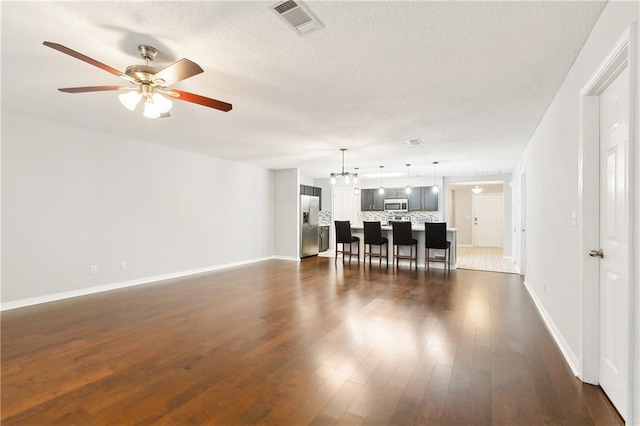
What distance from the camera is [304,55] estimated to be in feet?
7.27

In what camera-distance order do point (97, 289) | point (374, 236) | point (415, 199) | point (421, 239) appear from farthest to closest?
point (415, 199), point (421, 239), point (374, 236), point (97, 289)

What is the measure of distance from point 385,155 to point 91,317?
519 cm

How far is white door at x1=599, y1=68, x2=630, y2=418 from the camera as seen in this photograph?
1.66 meters

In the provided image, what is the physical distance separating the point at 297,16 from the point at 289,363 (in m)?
2.45

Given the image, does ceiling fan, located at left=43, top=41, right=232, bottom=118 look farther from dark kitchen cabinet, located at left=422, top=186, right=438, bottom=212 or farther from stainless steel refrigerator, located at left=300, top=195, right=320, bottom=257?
dark kitchen cabinet, located at left=422, top=186, right=438, bottom=212

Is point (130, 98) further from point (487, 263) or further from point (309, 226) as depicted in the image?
point (487, 263)

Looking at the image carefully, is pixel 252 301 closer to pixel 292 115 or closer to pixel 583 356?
pixel 292 115

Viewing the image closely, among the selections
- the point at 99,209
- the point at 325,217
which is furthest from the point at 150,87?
the point at 325,217

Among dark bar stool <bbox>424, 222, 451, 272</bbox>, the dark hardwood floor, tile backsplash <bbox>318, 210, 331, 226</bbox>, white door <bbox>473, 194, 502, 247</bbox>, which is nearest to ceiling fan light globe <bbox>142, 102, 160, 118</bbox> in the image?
the dark hardwood floor

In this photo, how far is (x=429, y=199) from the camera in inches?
347

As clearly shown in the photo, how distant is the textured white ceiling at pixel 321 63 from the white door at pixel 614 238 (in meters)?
0.59

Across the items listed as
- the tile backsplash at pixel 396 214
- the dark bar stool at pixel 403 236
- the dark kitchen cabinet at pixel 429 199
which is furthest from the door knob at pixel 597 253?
the dark kitchen cabinet at pixel 429 199

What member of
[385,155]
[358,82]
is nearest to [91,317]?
[358,82]

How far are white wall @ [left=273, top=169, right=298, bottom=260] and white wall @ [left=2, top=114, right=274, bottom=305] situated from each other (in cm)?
158
